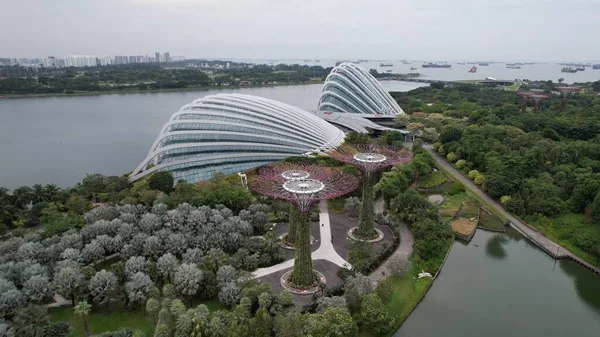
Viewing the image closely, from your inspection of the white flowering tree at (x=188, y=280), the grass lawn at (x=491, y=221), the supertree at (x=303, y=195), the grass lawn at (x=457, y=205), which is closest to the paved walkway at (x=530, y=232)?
the grass lawn at (x=491, y=221)

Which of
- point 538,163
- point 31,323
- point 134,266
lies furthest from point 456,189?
point 31,323

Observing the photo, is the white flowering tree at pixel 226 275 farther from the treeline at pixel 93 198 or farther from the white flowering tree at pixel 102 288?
the treeline at pixel 93 198

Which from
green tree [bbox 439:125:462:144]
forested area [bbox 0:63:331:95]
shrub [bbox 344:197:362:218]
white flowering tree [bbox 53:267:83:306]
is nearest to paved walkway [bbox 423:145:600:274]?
green tree [bbox 439:125:462:144]

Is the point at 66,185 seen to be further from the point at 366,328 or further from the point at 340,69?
the point at 340,69

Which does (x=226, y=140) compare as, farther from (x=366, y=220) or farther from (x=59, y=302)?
(x=59, y=302)

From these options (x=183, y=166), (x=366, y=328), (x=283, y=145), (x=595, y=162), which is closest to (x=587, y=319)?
(x=366, y=328)

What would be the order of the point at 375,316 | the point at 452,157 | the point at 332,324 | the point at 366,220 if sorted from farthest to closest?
the point at 452,157 → the point at 366,220 → the point at 375,316 → the point at 332,324
